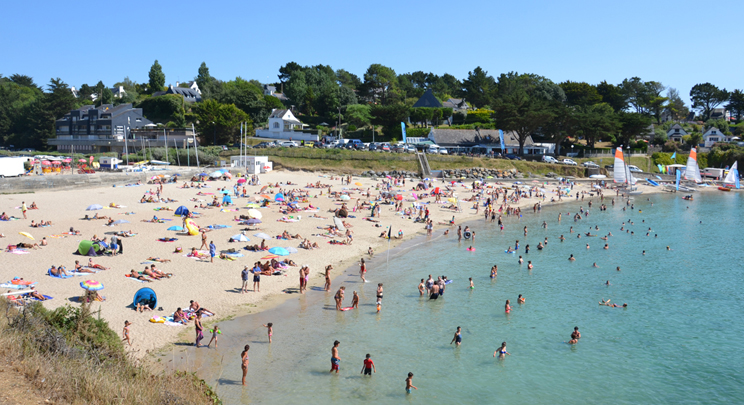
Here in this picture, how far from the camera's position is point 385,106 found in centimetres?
7156

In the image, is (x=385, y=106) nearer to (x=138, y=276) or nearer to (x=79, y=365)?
(x=138, y=276)

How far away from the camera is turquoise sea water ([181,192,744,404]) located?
42.2ft

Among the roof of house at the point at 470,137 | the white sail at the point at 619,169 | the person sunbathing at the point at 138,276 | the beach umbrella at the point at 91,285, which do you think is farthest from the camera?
the roof of house at the point at 470,137

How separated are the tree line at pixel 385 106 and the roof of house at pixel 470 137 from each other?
2337 mm

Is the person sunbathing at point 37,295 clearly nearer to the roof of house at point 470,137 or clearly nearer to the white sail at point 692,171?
the roof of house at point 470,137

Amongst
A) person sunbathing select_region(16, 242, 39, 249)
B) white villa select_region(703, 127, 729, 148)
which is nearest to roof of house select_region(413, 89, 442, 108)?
white villa select_region(703, 127, 729, 148)

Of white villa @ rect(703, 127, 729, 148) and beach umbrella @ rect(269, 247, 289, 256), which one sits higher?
white villa @ rect(703, 127, 729, 148)

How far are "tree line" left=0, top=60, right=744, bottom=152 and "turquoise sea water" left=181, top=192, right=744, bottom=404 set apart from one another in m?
42.6

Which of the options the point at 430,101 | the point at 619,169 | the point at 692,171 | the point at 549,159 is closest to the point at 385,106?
the point at 430,101

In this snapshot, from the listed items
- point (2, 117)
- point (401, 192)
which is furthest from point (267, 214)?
point (2, 117)

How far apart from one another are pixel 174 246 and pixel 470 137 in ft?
174

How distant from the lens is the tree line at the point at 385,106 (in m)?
64.9

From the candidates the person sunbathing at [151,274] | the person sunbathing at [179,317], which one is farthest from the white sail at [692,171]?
the person sunbathing at [179,317]

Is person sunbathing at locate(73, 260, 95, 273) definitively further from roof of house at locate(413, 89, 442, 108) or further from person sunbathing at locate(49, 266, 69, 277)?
roof of house at locate(413, 89, 442, 108)
